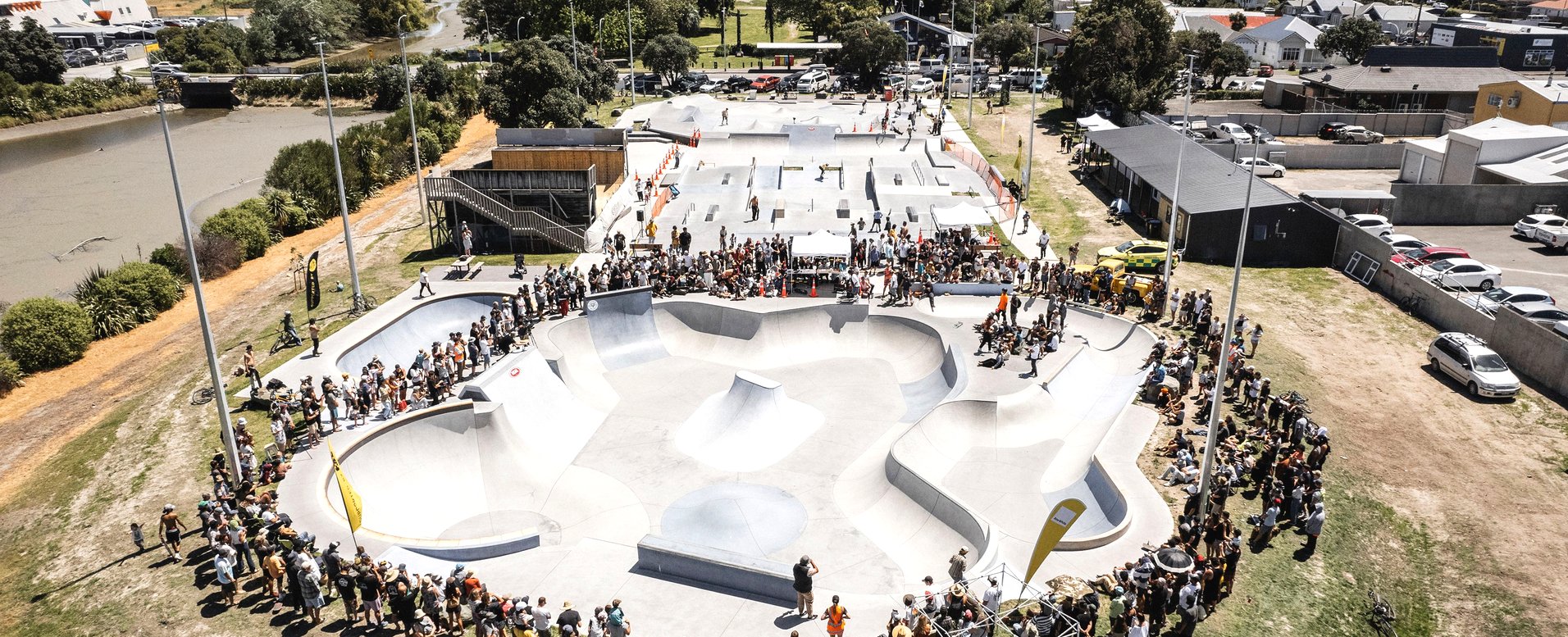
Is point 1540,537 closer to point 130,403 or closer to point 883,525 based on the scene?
point 883,525

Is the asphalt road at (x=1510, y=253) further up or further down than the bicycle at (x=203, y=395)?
further up

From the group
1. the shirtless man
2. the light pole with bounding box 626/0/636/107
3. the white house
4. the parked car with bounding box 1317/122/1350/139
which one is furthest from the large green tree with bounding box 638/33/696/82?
the shirtless man

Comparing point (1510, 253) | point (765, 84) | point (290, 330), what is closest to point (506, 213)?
point (290, 330)

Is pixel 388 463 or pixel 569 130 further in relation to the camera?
pixel 569 130

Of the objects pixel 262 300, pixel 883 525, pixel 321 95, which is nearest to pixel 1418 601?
pixel 883 525

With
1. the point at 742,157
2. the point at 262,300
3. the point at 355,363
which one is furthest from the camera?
the point at 742,157

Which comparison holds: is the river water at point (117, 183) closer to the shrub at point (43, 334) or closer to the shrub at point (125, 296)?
the shrub at point (125, 296)

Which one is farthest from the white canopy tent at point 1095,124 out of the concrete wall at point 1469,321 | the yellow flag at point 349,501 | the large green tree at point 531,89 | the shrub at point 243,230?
the yellow flag at point 349,501
